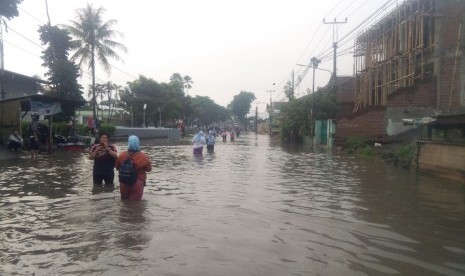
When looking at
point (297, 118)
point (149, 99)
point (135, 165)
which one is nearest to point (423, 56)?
point (297, 118)

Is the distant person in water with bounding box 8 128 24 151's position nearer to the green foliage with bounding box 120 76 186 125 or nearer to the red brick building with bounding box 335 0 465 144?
the red brick building with bounding box 335 0 465 144

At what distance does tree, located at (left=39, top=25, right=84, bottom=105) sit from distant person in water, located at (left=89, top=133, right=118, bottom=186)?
2129 centimetres

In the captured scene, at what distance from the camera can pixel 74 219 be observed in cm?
718

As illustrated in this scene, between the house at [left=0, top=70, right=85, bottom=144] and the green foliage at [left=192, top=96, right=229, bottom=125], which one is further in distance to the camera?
the green foliage at [left=192, top=96, right=229, bottom=125]

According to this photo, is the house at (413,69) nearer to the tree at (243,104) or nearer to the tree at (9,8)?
the tree at (9,8)

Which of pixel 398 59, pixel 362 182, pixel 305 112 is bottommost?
pixel 362 182

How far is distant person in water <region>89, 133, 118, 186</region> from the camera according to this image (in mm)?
9406

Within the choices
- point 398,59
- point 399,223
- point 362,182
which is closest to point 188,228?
point 399,223

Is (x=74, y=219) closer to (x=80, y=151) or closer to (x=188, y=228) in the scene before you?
(x=188, y=228)

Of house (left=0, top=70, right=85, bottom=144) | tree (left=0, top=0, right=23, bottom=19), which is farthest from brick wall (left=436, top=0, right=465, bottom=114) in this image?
tree (left=0, top=0, right=23, bottom=19)

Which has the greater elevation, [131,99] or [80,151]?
[131,99]

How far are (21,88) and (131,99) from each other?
2598 centimetres

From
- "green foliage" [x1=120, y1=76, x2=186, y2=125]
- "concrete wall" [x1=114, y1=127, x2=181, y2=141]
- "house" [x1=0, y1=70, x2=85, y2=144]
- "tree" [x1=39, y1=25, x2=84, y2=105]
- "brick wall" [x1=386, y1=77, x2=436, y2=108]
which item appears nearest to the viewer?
"house" [x1=0, y1=70, x2=85, y2=144]

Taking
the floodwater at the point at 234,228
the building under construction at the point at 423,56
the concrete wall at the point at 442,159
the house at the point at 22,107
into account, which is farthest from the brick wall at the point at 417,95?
the house at the point at 22,107
